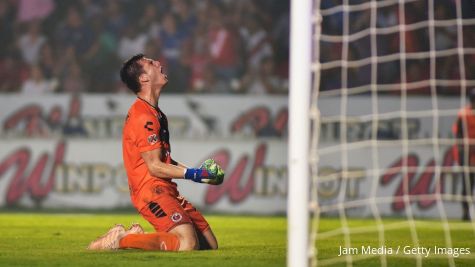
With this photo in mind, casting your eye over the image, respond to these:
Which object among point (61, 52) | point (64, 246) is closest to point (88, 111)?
point (61, 52)

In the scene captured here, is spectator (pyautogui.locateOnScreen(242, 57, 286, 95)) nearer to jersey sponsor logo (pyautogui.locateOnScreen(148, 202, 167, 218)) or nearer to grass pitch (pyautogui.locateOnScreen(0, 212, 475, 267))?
grass pitch (pyautogui.locateOnScreen(0, 212, 475, 267))

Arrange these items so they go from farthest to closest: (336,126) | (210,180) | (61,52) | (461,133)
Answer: (61,52) → (336,126) → (461,133) → (210,180)

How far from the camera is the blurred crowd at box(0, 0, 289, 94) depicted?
55.2 ft

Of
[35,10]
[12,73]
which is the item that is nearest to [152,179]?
[12,73]

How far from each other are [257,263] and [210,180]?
858 millimetres

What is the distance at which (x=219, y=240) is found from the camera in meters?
9.96

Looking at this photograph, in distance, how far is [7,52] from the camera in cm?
1720

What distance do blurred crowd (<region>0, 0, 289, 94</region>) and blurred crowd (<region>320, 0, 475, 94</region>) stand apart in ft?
3.74

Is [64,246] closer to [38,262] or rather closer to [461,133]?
[38,262]

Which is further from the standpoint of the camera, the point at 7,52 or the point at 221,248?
the point at 7,52

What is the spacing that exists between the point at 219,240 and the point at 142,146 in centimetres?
232

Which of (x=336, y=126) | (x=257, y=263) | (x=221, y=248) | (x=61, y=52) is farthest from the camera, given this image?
(x=61, y=52)
